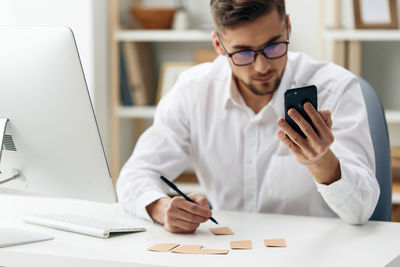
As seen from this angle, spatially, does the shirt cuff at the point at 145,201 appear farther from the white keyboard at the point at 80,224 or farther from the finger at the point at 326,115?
the finger at the point at 326,115

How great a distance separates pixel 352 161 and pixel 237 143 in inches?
15.1

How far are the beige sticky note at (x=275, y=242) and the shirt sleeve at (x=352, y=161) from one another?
0.19 metres

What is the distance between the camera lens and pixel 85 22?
10.4 feet

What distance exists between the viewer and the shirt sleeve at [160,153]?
1765 millimetres

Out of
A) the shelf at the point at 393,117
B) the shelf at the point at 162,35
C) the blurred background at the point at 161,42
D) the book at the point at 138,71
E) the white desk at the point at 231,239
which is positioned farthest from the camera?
the book at the point at 138,71

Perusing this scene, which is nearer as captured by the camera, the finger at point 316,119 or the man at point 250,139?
the finger at point 316,119

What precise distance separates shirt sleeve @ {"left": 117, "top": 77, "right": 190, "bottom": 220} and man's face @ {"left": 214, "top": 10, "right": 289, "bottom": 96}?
26cm

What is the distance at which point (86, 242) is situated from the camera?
1.40 m

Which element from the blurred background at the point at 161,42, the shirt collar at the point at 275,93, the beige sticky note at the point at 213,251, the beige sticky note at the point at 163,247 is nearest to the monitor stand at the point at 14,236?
the beige sticky note at the point at 163,247

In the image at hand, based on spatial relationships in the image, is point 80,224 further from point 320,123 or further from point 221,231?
point 320,123

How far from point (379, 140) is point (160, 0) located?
1974mm

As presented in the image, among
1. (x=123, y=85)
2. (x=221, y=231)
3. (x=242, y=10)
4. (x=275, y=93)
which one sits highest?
(x=242, y=10)

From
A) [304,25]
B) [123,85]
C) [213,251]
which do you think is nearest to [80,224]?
[213,251]

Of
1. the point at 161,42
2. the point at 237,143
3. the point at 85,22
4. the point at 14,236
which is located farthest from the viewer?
the point at 161,42
